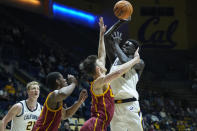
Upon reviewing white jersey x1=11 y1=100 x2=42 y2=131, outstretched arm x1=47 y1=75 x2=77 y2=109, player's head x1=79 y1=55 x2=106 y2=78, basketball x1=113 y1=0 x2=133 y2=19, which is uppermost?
basketball x1=113 y1=0 x2=133 y2=19

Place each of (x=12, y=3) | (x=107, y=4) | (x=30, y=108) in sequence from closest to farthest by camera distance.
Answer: (x=30, y=108) → (x=12, y=3) → (x=107, y=4)

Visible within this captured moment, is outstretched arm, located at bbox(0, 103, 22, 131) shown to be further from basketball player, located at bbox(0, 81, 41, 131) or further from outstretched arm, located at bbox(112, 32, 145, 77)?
outstretched arm, located at bbox(112, 32, 145, 77)

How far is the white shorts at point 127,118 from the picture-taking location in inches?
166

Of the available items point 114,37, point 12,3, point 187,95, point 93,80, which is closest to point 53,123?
point 93,80

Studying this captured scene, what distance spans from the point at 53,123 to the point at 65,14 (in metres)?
14.8

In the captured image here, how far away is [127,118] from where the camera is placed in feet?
13.8

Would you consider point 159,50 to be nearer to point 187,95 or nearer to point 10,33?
point 187,95

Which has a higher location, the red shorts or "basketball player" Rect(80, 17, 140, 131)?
"basketball player" Rect(80, 17, 140, 131)

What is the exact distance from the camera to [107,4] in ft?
63.1

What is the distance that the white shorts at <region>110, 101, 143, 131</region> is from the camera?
13.8 feet

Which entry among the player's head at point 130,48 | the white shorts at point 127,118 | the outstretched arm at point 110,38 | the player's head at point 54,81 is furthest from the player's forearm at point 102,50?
the player's head at point 54,81

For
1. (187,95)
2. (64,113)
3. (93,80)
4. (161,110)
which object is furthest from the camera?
(187,95)

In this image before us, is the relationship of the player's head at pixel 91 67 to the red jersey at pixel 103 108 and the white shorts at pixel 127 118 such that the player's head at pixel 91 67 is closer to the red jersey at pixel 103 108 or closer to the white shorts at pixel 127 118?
the red jersey at pixel 103 108

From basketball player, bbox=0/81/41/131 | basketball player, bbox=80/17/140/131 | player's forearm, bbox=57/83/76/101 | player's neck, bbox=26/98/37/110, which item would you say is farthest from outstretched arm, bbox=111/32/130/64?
player's neck, bbox=26/98/37/110
